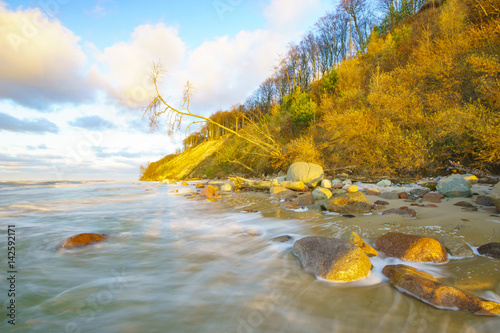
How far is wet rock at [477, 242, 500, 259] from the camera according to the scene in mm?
2396

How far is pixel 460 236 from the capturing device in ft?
9.80

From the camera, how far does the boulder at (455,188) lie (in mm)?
5160

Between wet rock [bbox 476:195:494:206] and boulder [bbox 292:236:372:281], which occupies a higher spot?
wet rock [bbox 476:195:494:206]

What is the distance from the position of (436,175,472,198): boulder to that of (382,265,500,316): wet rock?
14.9ft

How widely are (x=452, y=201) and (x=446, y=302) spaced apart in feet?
14.4

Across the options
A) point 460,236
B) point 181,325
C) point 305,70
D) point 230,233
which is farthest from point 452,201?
point 305,70

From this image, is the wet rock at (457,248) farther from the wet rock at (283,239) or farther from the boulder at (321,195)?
the boulder at (321,195)

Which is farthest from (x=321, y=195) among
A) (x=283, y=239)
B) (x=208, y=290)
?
(x=208, y=290)

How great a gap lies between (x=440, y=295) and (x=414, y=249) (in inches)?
36.5

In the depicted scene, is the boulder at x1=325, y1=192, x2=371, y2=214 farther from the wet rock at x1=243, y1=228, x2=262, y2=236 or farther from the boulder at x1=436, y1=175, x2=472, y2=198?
the boulder at x1=436, y1=175, x2=472, y2=198

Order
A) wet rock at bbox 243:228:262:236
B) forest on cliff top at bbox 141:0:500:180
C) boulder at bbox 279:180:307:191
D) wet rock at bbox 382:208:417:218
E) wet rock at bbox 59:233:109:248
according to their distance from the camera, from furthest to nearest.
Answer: boulder at bbox 279:180:307:191 < forest on cliff top at bbox 141:0:500:180 < wet rock at bbox 382:208:417:218 < wet rock at bbox 243:228:262:236 < wet rock at bbox 59:233:109:248

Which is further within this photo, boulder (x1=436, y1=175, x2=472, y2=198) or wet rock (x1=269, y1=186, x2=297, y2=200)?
wet rock (x1=269, y1=186, x2=297, y2=200)

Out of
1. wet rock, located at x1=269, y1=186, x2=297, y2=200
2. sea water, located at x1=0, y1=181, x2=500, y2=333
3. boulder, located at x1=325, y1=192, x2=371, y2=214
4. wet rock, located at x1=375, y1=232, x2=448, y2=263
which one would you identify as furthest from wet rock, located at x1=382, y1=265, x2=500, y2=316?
wet rock, located at x1=269, y1=186, x2=297, y2=200

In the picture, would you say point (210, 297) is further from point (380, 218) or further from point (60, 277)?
point (380, 218)
